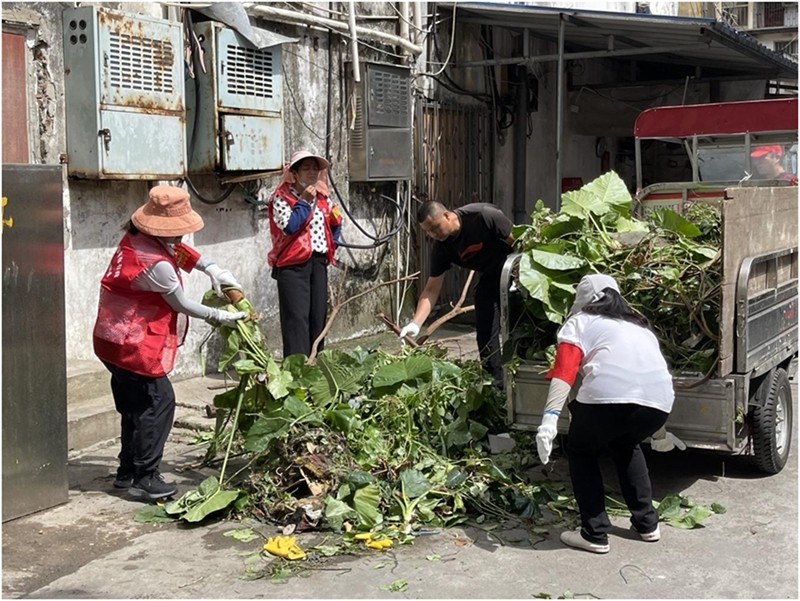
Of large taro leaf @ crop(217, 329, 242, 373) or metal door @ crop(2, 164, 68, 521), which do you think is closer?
metal door @ crop(2, 164, 68, 521)

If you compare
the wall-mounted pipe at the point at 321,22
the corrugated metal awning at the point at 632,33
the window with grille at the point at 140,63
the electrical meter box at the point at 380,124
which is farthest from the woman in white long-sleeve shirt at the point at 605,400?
the corrugated metal awning at the point at 632,33

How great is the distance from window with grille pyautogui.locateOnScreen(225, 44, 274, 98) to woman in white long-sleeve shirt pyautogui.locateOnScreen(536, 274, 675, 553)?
185 inches

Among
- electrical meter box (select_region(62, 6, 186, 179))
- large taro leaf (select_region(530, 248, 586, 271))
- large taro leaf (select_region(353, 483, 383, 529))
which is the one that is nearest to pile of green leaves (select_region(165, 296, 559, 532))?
large taro leaf (select_region(353, 483, 383, 529))

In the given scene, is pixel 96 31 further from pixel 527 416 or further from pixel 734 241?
pixel 734 241

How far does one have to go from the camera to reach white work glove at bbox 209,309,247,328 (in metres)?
5.94

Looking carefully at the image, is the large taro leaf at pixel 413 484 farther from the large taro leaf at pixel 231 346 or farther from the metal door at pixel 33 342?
the metal door at pixel 33 342

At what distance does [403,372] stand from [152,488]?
1.64 meters

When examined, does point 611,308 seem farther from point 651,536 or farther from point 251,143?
point 251,143

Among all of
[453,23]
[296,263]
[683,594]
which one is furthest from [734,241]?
[453,23]

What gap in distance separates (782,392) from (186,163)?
197 inches

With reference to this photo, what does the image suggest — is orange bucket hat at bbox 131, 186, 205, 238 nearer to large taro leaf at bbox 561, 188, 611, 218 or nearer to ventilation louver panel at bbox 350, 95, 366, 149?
large taro leaf at bbox 561, 188, 611, 218

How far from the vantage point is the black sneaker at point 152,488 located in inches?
230

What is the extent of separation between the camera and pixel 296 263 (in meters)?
7.59

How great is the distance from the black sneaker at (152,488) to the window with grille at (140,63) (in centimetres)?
324
